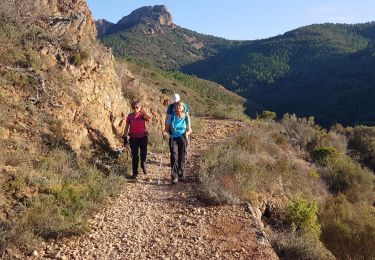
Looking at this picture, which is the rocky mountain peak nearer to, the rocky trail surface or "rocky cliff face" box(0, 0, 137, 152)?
"rocky cliff face" box(0, 0, 137, 152)

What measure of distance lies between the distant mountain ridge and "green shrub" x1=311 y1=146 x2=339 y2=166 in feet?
156

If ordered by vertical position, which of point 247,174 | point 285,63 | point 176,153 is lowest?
point 247,174

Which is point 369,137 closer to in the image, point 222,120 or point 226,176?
→ point 222,120

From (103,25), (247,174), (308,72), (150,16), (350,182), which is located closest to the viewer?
(247,174)

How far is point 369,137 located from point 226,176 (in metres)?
25.7

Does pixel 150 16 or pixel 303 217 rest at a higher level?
pixel 150 16

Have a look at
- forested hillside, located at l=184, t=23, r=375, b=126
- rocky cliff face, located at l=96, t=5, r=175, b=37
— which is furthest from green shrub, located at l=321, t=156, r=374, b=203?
rocky cliff face, located at l=96, t=5, r=175, b=37

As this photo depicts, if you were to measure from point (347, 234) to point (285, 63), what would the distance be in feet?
384

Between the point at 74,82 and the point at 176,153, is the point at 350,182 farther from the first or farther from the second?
the point at 74,82

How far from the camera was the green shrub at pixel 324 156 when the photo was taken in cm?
1707

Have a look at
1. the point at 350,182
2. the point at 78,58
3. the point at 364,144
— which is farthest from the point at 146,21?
the point at 78,58

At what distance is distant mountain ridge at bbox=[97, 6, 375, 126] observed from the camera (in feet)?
276

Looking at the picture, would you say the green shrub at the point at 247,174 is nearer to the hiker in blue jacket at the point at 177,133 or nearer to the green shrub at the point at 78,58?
the hiker in blue jacket at the point at 177,133

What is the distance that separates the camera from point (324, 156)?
1791 cm
